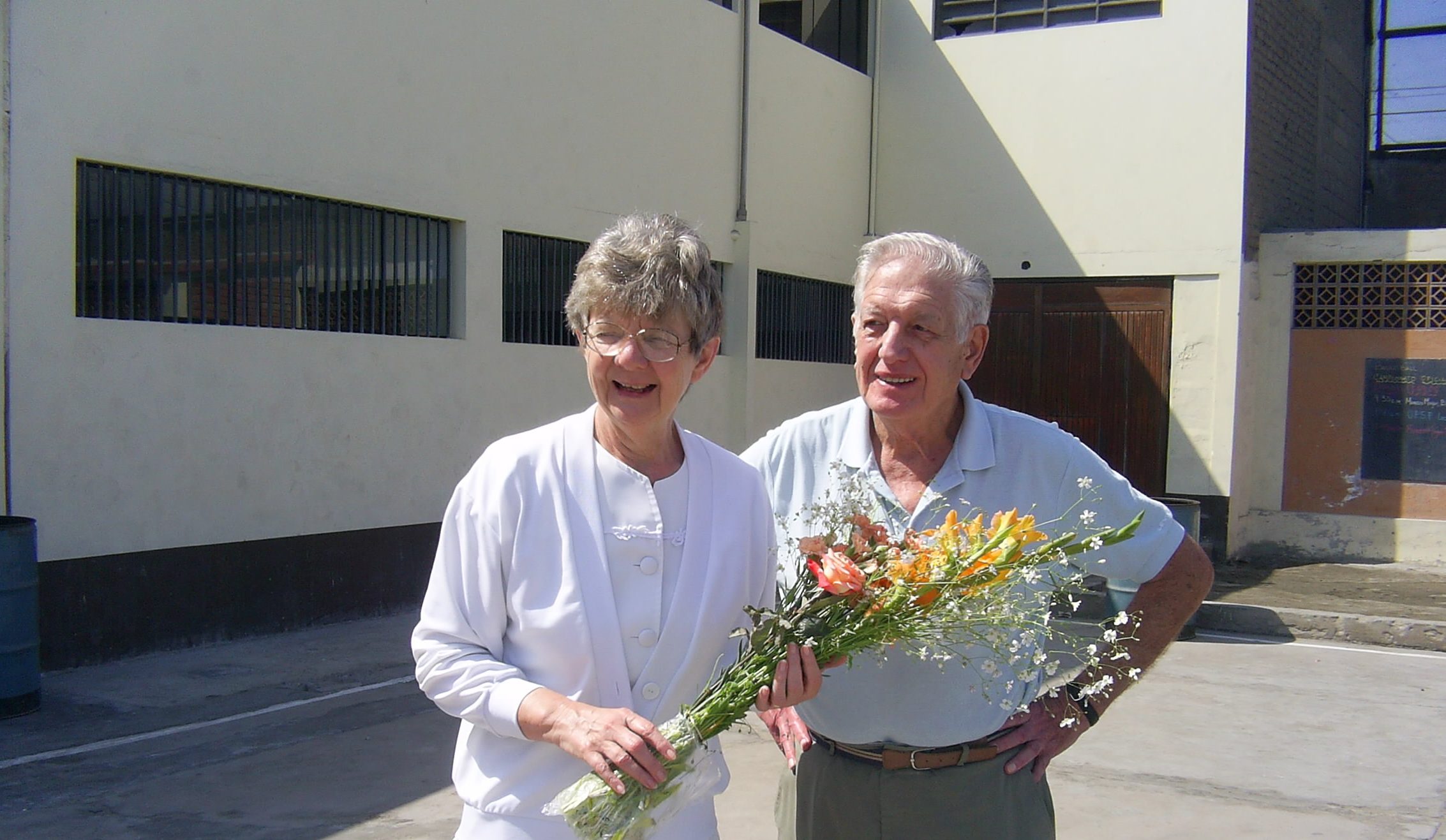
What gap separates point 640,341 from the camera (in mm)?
2189

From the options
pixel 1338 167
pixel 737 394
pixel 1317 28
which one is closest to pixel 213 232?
pixel 737 394

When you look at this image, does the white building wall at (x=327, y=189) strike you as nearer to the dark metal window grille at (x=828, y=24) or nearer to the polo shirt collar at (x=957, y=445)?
the dark metal window grille at (x=828, y=24)

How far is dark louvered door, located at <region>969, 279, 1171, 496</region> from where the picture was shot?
13.3 metres

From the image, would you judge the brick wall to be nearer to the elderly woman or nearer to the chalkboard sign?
the chalkboard sign

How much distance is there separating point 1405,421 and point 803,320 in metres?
6.16

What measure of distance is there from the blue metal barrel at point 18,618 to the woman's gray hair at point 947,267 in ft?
16.6

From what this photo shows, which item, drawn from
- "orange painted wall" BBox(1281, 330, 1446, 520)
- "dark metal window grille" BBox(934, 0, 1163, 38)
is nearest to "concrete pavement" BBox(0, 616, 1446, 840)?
"orange painted wall" BBox(1281, 330, 1446, 520)

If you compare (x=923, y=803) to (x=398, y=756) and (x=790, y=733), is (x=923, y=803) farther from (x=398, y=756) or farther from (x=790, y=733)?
(x=398, y=756)

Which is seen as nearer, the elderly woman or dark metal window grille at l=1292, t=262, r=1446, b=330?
the elderly woman

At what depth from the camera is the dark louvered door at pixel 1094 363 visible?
43.7 ft

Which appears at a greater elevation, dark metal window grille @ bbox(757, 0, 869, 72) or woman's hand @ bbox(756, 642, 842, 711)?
dark metal window grille @ bbox(757, 0, 869, 72)

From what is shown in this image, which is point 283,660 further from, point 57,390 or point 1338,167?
point 1338,167

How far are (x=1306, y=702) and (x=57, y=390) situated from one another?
289 inches

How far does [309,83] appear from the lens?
835cm
